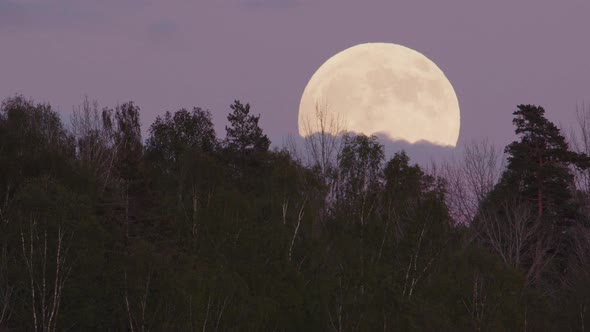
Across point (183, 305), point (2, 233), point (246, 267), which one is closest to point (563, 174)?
point (246, 267)

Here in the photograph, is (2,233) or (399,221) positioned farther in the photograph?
(399,221)

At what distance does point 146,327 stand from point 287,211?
1895cm

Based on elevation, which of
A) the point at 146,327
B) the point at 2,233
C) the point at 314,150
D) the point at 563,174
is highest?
the point at 314,150

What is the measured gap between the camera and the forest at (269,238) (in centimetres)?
4719

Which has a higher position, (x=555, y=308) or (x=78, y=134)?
(x=78, y=134)

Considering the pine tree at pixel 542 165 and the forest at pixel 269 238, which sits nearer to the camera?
the forest at pixel 269 238

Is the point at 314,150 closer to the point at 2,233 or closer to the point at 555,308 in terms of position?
the point at 555,308

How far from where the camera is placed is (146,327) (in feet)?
151

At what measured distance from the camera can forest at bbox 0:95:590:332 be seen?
47188mm

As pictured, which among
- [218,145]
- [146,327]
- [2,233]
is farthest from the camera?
[218,145]

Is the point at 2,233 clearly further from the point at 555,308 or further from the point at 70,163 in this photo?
the point at 555,308

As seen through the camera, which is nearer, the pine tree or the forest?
the forest

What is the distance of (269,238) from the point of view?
5834cm

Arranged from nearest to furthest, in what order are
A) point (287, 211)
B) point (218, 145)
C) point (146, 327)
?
point (146, 327)
point (287, 211)
point (218, 145)
